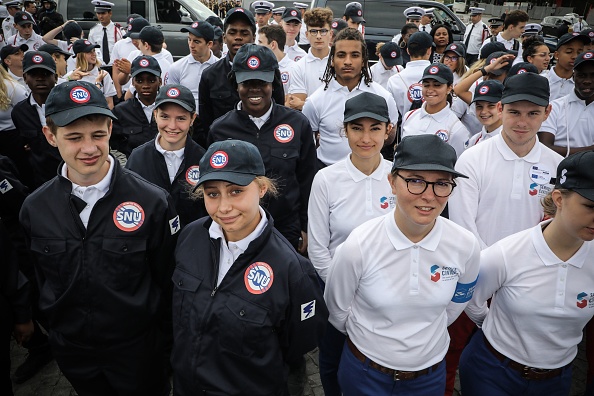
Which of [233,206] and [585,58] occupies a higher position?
[585,58]

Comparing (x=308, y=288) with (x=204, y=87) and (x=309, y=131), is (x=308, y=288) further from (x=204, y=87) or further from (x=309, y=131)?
(x=204, y=87)

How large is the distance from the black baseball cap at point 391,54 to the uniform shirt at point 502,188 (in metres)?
3.69

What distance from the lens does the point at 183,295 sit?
2176mm

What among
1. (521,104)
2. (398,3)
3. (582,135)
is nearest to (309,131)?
(521,104)

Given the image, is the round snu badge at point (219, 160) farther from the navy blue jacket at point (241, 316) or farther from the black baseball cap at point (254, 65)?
the black baseball cap at point (254, 65)

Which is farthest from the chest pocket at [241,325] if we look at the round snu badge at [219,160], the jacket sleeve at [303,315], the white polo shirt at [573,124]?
the white polo shirt at [573,124]

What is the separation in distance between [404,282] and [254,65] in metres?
2.04

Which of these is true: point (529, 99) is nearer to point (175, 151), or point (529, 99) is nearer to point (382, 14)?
point (175, 151)

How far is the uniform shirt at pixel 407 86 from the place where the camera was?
5414 millimetres

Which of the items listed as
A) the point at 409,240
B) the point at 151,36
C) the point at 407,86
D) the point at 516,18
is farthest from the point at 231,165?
the point at 516,18

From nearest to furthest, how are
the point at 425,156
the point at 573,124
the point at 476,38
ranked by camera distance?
1. the point at 425,156
2. the point at 573,124
3. the point at 476,38

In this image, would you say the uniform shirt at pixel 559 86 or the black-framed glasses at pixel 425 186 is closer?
the black-framed glasses at pixel 425 186

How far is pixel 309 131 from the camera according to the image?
3.59 meters

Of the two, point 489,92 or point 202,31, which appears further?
point 202,31
